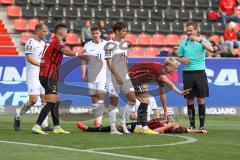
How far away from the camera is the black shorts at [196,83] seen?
49.4 ft

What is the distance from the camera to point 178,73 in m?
23.3

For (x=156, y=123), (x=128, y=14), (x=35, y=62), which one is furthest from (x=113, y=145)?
(x=128, y=14)

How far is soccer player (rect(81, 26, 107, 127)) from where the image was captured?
656 inches

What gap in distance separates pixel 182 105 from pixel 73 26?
7120mm

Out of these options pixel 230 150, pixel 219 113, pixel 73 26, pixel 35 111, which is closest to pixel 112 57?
pixel 230 150

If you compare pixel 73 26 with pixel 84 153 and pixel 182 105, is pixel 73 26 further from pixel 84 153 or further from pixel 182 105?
pixel 84 153

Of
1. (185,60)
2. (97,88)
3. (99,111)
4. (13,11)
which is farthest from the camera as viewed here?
(13,11)

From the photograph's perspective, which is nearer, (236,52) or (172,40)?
(236,52)

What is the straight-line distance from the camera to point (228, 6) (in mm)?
31234

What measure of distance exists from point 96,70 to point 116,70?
311cm

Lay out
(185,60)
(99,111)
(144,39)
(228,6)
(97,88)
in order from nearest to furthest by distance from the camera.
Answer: (185,60) → (99,111) → (97,88) → (144,39) → (228,6)

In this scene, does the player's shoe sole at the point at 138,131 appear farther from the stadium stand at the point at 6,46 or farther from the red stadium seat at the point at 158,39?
the red stadium seat at the point at 158,39

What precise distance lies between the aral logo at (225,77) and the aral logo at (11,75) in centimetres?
593

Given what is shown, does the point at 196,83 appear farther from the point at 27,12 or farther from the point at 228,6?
the point at 228,6
